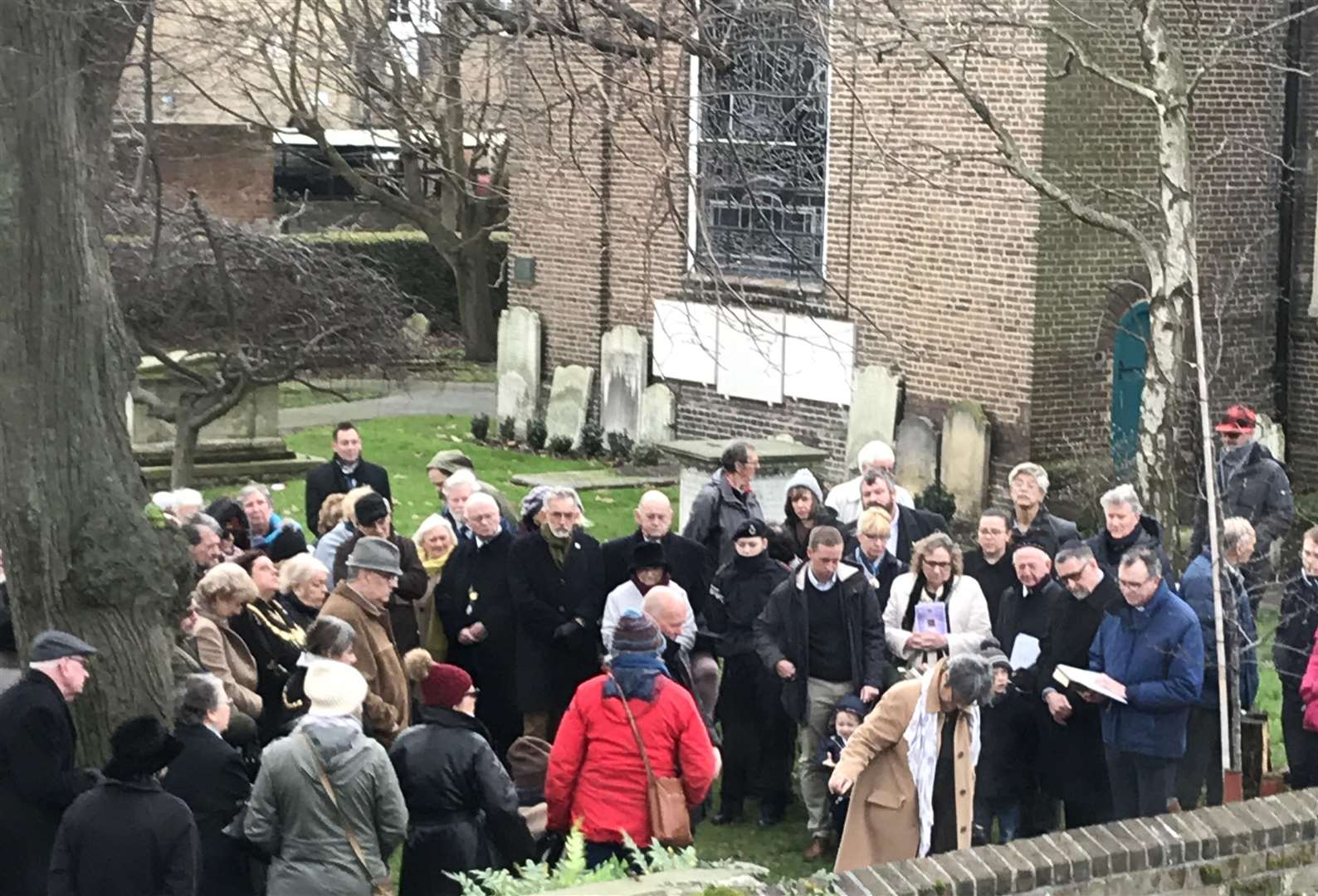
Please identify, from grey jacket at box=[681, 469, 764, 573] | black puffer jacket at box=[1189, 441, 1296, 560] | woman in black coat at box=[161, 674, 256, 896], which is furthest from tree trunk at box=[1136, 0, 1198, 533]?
woman in black coat at box=[161, 674, 256, 896]

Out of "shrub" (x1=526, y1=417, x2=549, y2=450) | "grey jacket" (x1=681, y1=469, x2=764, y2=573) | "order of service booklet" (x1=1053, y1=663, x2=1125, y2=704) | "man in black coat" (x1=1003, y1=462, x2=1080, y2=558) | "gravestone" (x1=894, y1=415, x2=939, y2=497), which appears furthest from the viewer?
"shrub" (x1=526, y1=417, x2=549, y2=450)

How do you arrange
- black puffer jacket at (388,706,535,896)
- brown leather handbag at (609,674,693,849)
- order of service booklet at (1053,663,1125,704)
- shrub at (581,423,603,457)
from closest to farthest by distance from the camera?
black puffer jacket at (388,706,535,896) < brown leather handbag at (609,674,693,849) < order of service booklet at (1053,663,1125,704) < shrub at (581,423,603,457)

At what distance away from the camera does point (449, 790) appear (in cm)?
858

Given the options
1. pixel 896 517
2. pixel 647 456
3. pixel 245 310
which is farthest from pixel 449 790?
pixel 647 456

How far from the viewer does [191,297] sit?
2250cm

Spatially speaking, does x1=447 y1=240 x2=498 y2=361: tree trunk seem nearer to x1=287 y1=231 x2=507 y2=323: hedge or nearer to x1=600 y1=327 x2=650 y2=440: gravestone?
x1=287 y1=231 x2=507 y2=323: hedge

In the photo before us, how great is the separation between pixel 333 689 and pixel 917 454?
41.6 feet

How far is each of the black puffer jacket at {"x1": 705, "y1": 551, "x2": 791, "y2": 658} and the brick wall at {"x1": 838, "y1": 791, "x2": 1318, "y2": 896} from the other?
3965mm

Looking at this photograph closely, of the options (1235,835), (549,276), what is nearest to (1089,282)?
(549,276)

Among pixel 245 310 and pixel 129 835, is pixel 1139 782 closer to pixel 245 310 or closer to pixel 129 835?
pixel 129 835

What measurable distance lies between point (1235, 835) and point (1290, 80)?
14631 mm

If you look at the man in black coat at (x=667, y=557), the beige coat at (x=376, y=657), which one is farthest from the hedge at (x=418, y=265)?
the beige coat at (x=376, y=657)

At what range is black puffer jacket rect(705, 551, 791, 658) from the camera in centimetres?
1154

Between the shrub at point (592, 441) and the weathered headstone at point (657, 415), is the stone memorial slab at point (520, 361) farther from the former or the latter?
the weathered headstone at point (657, 415)
